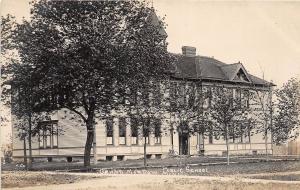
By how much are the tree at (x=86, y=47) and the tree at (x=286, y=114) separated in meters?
8.72

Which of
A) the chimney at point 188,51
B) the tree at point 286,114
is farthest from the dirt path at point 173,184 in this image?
the chimney at point 188,51

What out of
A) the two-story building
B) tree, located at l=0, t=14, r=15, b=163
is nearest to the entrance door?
the two-story building

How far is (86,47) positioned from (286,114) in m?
12.8

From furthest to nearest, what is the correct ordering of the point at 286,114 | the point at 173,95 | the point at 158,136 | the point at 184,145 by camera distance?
the point at 184,145
the point at 286,114
the point at 158,136
the point at 173,95

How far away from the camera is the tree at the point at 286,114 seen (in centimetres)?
2593

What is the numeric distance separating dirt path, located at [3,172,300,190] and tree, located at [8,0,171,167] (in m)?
4.53

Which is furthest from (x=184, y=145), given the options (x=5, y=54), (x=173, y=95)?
(x=5, y=54)

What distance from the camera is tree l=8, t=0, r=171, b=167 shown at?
19281 millimetres

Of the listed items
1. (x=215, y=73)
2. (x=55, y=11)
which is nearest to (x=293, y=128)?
(x=215, y=73)

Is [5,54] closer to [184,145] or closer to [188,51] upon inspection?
[184,145]

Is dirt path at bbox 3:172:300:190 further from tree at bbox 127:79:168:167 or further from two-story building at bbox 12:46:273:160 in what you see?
two-story building at bbox 12:46:273:160

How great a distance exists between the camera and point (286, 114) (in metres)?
27.3

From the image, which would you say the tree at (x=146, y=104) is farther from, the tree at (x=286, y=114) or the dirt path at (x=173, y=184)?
the tree at (x=286, y=114)

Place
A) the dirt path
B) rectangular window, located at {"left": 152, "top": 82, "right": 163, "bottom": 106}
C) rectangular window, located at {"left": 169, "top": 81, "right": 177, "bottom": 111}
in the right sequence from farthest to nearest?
1. rectangular window, located at {"left": 169, "top": 81, "right": 177, "bottom": 111}
2. rectangular window, located at {"left": 152, "top": 82, "right": 163, "bottom": 106}
3. the dirt path
